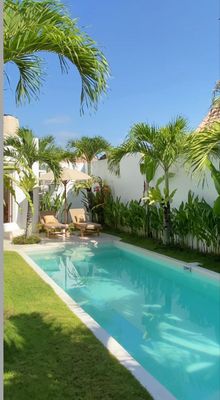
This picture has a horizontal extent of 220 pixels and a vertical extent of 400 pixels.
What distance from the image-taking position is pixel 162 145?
590 inches

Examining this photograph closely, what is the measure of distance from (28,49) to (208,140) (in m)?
7.62

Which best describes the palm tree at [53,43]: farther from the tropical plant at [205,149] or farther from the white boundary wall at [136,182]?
the white boundary wall at [136,182]

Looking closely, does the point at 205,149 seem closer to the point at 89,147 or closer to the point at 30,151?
the point at 30,151

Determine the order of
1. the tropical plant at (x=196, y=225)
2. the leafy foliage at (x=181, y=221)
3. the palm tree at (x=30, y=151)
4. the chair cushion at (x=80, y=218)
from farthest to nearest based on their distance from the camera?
the chair cushion at (x=80, y=218), the palm tree at (x=30, y=151), the leafy foliage at (x=181, y=221), the tropical plant at (x=196, y=225)

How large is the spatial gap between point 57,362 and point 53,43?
15.2 ft

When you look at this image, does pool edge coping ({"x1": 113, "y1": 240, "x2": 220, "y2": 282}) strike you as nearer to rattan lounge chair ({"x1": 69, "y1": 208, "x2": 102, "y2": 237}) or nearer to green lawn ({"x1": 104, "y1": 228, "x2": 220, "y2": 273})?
green lawn ({"x1": 104, "y1": 228, "x2": 220, "y2": 273})

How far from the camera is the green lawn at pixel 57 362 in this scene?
4.59 m

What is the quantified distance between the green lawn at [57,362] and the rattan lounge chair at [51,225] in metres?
11.4

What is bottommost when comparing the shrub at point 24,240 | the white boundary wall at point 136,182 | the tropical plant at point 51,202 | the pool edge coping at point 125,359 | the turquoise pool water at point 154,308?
the turquoise pool water at point 154,308

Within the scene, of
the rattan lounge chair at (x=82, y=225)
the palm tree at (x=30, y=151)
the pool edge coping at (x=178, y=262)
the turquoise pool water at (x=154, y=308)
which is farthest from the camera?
the rattan lounge chair at (x=82, y=225)

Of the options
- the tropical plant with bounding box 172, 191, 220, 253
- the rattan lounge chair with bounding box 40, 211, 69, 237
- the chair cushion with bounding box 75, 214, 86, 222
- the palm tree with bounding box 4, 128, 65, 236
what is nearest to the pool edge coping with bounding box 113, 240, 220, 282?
the tropical plant with bounding box 172, 191, 220, 253

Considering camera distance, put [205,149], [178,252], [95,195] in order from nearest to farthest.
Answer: [205,149] < [178,252] < [95,195]

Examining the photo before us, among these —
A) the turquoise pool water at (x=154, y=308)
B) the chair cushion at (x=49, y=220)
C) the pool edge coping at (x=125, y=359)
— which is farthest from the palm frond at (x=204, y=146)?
the chair cushion at (x=49, y=220)

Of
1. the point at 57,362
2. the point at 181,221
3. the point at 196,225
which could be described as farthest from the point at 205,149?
the point at 57,362
